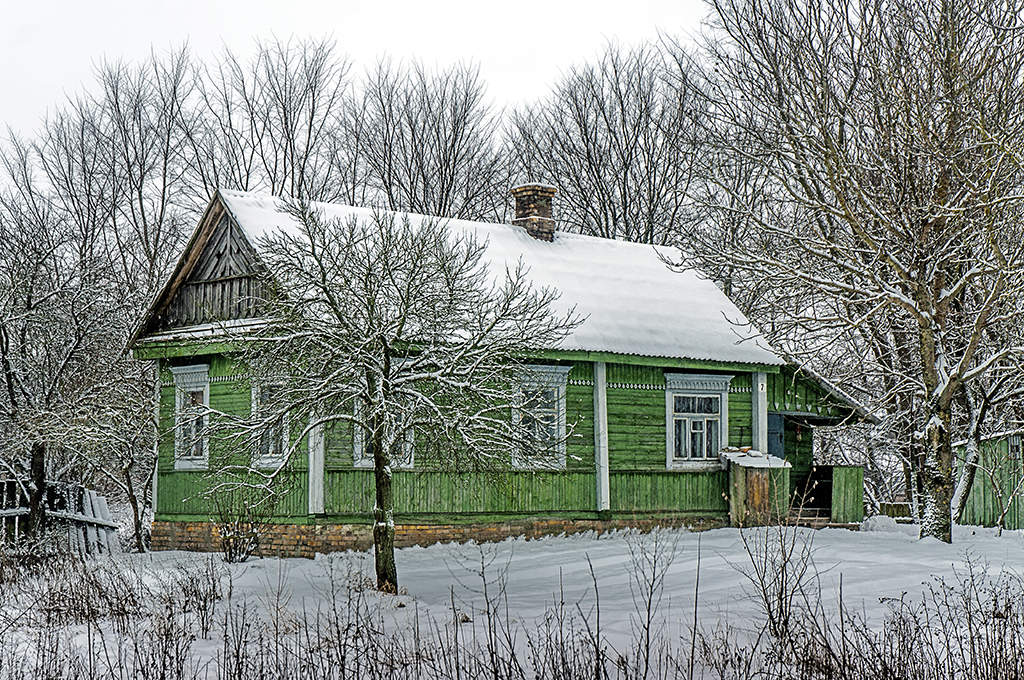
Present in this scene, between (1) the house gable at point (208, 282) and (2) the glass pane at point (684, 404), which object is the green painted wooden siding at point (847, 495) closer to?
(2) the glass pane at point (684, 404)

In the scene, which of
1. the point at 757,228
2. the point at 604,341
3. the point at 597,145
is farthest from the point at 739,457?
the point at 597,145

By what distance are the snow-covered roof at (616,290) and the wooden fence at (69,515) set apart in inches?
222

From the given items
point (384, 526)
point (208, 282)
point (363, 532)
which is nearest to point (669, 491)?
point (363, 532)

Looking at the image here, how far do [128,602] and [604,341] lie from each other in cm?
947

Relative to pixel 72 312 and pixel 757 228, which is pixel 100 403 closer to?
pixel 72 312

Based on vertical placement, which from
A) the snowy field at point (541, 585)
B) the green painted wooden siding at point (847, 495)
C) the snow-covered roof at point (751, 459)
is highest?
the snow-covered roof at point (751, 459)

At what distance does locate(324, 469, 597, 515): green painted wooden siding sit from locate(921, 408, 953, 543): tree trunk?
5403 millimetres

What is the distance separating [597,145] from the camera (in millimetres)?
39125

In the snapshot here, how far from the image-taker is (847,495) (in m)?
21.3

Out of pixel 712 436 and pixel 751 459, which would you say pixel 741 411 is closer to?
pixel 712 436

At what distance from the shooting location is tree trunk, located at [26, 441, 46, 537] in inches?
731

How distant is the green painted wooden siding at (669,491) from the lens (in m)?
20.0

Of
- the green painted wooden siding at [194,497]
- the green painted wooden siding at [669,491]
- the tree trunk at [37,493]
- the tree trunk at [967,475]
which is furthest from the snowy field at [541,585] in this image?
the tree trunk at [37,493]

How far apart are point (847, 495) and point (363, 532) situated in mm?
9142
